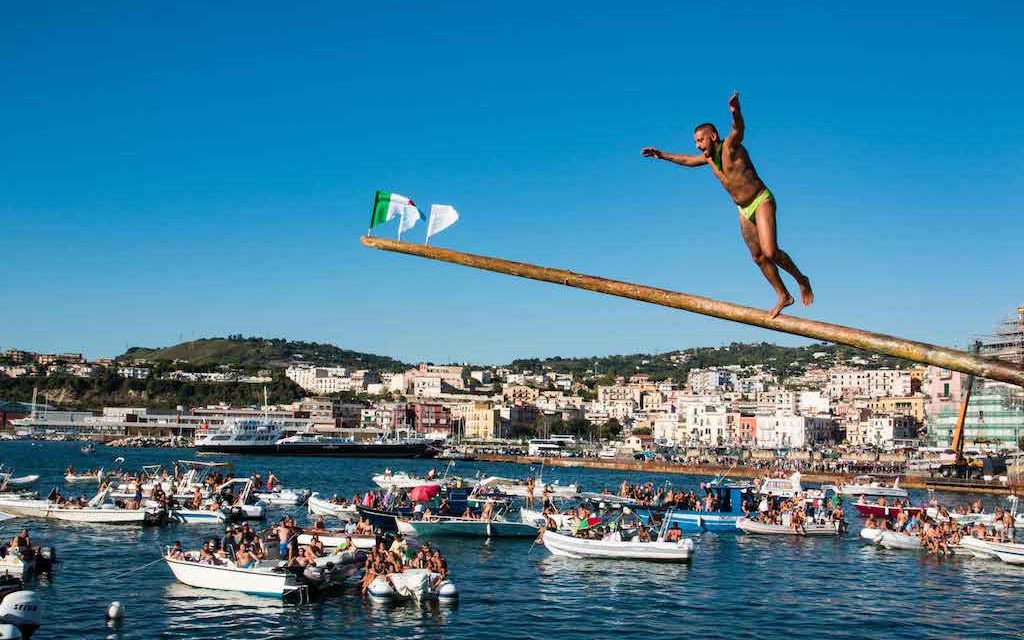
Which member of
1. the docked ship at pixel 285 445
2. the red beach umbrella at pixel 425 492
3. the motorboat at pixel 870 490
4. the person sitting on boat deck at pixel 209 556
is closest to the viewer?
the person sitting on boat deck at pixel 209 556

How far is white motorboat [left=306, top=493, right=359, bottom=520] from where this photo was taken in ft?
150

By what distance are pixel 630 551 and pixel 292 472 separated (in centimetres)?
6906

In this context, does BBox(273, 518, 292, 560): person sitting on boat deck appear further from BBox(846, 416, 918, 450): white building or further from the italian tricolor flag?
BBox(846, 416, 918, 450): white building

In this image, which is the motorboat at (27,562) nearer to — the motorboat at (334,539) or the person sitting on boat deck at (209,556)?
the person sitting on boat deck at (209,556)

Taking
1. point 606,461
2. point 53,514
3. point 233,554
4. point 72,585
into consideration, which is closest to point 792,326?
point 233,554

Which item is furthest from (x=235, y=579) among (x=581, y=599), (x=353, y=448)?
(x=353, y=448)

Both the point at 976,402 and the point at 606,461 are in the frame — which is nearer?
the point at 976,402

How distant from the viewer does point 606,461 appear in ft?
464

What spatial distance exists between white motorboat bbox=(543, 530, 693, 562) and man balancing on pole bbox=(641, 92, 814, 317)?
104ft

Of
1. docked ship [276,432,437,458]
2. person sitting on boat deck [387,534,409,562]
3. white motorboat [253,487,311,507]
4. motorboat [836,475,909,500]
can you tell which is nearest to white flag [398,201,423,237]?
person sitting on boat deck [387,534,409,562]

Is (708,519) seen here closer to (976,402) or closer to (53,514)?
(53,514)

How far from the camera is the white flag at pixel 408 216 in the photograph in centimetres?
538

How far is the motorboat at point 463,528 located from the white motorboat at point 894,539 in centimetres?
1496

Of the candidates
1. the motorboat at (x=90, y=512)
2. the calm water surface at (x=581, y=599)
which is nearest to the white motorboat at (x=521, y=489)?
the calm water surface at (x=581, y=599)
